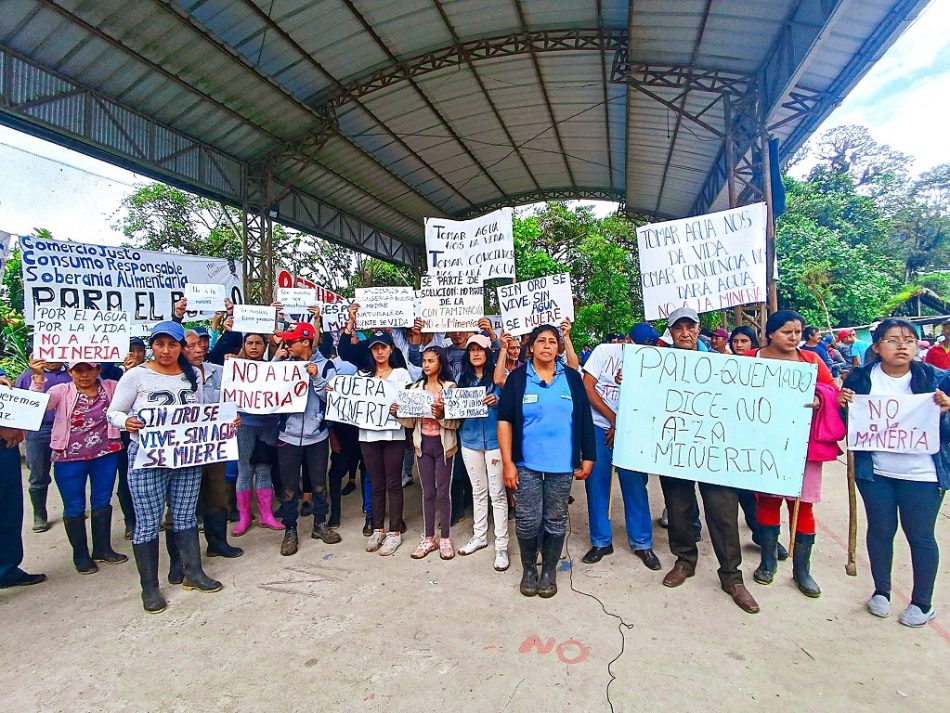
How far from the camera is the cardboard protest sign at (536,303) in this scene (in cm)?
476

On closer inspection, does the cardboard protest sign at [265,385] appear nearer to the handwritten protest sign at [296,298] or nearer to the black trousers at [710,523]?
the handwritten protest sign at [296,298]

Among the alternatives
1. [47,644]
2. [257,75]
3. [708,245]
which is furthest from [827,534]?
A: [257,75]

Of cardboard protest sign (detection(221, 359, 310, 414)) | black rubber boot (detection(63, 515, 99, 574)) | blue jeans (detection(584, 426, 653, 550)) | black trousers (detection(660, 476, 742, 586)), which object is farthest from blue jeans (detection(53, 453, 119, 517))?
black trousers (detection(660, 476, 742, 586))

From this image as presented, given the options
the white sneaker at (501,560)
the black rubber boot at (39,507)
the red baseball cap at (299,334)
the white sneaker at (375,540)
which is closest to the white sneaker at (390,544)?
the white sneaker at (375,540)

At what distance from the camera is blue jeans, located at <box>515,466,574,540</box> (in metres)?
3.47

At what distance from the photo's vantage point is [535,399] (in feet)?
11.3

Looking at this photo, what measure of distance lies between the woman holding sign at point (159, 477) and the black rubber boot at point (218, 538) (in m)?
0.44

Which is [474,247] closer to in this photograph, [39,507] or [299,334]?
[299,334]

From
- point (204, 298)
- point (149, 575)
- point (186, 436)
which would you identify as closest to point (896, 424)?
point (186, 436)

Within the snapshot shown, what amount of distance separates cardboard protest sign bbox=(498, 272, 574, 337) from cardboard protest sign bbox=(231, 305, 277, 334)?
99.6 inches

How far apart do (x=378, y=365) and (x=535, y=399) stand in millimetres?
1651

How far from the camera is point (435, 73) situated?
1054 centimetres

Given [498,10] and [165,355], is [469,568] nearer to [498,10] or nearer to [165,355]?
[165,355]

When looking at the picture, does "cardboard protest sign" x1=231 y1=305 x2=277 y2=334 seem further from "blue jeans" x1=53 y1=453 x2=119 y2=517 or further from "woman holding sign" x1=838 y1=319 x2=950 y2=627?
"woman holding sign" x1=838 y1=319 x2=950 y2=627
